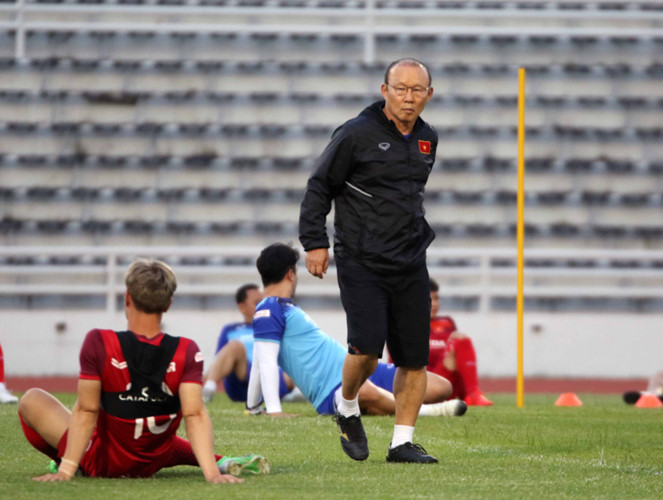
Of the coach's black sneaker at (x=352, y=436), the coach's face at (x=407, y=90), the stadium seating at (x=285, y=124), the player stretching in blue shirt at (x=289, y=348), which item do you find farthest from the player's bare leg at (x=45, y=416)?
the stadium seating at (x=285, y=124)

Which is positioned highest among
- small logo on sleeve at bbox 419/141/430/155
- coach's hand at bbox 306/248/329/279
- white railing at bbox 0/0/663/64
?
white railing at bbox 0/0/663/64

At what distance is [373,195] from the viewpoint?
4594 millimetres

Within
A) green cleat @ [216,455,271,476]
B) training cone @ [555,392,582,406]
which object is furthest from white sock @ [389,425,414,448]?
training cone @ [555,392,582,406]

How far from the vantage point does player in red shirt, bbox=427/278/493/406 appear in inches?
350

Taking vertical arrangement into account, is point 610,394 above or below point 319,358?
below

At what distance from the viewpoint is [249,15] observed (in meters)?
16.5

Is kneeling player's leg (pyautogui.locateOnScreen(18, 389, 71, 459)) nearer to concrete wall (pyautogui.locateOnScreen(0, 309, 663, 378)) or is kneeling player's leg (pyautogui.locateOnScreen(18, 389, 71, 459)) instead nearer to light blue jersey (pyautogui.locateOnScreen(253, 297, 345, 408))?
light blue jersey (pyautogui.locateOnScreen(253, 297, 345, 408))

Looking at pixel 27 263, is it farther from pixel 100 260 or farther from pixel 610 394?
pixel 610 394

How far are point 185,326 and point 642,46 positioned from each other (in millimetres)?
8106

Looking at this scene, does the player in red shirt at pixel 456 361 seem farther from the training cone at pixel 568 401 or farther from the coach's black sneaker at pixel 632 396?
the coach's black sneaker at pixel 632 396

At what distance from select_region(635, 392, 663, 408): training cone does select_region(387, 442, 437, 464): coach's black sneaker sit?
15.3ft

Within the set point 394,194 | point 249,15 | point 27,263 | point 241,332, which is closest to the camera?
point 394,194

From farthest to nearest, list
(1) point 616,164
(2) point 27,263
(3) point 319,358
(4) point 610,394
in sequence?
(1) point 616,164 < (2) point 27,263 < (4) point 610,394 < (3) point 319,358

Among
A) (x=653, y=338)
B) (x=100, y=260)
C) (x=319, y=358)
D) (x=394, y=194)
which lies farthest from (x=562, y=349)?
(x=394, y=194)
